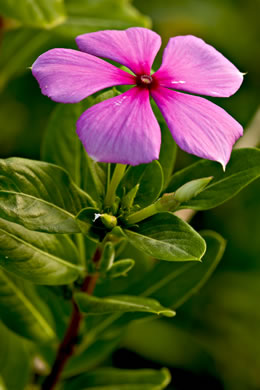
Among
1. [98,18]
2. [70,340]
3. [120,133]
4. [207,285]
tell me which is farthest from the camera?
[207,285]

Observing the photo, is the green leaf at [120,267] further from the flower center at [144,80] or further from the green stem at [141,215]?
the flower center at [144,80]

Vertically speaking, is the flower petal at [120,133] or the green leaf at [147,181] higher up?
the flower petal at [120,133]

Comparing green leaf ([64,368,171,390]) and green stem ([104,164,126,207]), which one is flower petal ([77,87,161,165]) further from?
green leaf ([64,368,171,390])

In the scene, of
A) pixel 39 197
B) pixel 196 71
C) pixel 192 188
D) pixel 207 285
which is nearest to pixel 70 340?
pixel 39 197

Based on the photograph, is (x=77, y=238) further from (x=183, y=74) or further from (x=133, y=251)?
(x=183, y=74)

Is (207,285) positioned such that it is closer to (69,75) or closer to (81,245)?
(81,245)

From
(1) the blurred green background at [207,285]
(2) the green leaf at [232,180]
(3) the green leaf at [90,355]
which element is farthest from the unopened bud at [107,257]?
(1) the blurred green background at [207,285]
